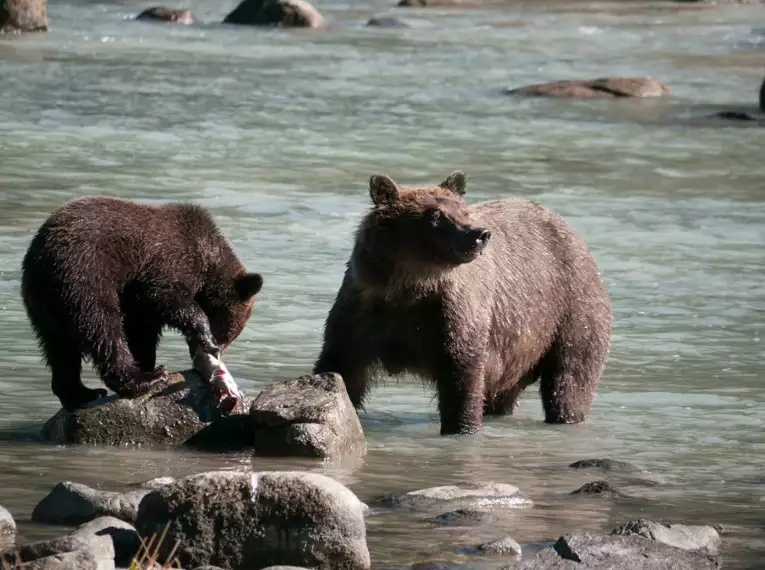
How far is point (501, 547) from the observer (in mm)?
5734

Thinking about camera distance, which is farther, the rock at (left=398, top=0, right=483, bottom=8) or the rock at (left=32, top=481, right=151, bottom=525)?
the rock at (left=398, top=0, right=483, bottom=8)

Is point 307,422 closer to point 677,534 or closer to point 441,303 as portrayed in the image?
point 441,303

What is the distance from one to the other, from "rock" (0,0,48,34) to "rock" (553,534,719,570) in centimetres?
2505

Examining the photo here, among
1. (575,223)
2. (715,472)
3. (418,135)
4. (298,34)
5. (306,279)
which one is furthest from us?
(298,34)

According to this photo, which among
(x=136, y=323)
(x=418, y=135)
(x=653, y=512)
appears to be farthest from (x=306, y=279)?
(x=418, y=135)

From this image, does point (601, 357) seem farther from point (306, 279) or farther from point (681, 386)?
point (306, 279)

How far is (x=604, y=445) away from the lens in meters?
8.12

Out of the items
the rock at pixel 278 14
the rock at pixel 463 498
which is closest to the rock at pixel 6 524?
the rock at pixel 463 498

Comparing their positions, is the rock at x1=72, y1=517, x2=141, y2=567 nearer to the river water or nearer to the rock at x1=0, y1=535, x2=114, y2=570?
the rock at x1=0, y1=535, x2=114, y2=570

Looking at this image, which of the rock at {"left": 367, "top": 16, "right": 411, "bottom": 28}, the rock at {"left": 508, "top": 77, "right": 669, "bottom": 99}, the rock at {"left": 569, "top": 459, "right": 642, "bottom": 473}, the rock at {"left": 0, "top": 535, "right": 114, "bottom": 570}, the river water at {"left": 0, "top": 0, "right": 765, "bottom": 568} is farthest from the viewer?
the rock at {"left": 367, "top": 16, "right": 411, "bottom": 28}

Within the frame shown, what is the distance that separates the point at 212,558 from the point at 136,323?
2560 mm

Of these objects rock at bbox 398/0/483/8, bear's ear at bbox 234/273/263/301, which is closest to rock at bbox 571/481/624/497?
bear's ear at bbox 234/273/263/301

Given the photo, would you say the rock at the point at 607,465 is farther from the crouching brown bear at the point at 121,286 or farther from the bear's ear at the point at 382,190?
the crouching brown bear at the point at 121,286

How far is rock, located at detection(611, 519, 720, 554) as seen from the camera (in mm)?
5840
